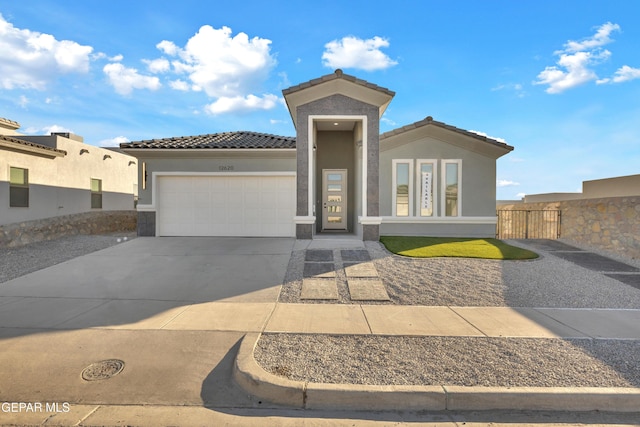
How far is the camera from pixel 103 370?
3.99 metres

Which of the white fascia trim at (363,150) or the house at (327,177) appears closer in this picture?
the white fascia trim at (363,150)

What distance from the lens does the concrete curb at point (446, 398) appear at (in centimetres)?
341

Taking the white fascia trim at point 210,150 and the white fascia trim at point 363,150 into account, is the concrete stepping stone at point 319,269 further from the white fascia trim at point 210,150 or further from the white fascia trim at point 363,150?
the white fascia trim at point 210,150

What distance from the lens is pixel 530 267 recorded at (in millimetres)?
9125

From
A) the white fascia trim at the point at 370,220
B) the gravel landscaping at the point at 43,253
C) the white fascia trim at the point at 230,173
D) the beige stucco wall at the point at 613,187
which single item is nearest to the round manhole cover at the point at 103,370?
the gravel landscaping at the point at 43,253

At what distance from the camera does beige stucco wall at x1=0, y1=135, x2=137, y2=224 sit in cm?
1335

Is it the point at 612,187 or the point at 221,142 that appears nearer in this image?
the point at 221,142

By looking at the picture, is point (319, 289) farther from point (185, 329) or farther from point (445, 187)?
point (445, 187)

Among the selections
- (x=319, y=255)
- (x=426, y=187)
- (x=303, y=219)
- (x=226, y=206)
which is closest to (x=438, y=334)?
(x=319, y=255)

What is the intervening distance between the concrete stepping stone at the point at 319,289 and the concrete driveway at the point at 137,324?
645 mm

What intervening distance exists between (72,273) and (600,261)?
1500 centimetres

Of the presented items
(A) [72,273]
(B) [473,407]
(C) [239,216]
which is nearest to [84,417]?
(B) [473,407]

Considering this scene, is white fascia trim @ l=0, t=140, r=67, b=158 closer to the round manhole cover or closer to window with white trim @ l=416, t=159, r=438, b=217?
the round manhole cover

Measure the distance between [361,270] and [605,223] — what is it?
962 centimetres
